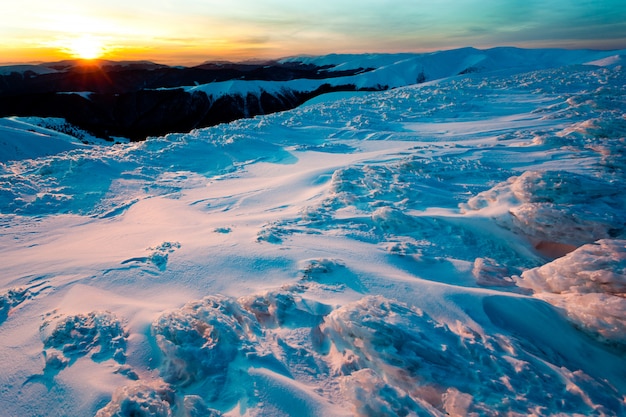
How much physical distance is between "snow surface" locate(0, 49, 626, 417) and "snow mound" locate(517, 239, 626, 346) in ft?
0.05

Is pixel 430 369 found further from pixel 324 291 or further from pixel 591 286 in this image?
pixel 591 286

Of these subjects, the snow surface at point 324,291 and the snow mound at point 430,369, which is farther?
the snow surface at point 324,291

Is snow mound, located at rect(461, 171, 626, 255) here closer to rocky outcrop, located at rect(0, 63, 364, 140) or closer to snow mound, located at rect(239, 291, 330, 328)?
snow mound, located at rect(239, 291, 330, 328)

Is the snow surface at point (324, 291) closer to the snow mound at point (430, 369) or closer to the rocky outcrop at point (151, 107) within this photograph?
the snow mound at point (430, 369)

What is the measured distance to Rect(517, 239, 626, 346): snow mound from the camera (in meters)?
2.62

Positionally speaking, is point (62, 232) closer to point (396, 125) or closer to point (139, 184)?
point (139, 184)

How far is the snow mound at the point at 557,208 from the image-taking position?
3879mm

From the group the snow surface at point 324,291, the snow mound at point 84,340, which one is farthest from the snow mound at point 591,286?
the snow mound at point 84,340

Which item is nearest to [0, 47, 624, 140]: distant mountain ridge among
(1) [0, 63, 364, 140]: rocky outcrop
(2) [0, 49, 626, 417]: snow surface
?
(1) [0, 63, 364, 140]: rocky outcrop

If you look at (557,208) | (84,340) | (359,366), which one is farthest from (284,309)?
(557,208)

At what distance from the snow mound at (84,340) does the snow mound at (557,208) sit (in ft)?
14.6

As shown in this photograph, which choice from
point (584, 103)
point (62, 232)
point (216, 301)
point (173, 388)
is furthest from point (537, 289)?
point (584, 103)

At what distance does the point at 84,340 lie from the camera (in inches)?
107

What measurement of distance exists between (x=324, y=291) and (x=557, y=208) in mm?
3065
